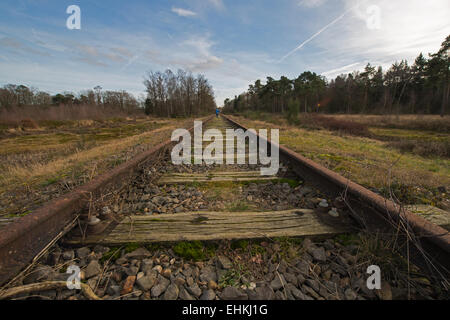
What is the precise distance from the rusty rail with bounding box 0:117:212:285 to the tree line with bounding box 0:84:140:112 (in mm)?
34854

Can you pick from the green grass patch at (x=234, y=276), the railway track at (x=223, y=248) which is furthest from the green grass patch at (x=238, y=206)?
the green grass patch at (x=234, y=276)

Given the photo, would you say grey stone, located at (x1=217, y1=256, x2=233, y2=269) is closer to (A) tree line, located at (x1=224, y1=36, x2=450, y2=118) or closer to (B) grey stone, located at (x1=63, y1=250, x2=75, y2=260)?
(B) grey stone, located at (x1=63, y1=250, x2=75, y2=260)

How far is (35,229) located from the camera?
A: 1100 mm

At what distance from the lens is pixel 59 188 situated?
2.27 m

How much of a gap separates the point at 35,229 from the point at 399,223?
205 centimetres

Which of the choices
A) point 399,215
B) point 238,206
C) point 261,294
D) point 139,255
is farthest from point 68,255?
point 399,215

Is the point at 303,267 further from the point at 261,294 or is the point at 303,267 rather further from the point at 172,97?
the point at 172,97

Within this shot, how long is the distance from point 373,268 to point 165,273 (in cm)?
110

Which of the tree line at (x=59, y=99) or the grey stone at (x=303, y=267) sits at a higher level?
the tree line at (x=59, y=99)

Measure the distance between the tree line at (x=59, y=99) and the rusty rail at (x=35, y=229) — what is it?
34854mm

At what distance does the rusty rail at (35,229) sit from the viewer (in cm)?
95

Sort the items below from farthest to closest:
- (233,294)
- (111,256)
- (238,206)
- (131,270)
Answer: (238,206) → (111,256) → (131,270) → (233,294)

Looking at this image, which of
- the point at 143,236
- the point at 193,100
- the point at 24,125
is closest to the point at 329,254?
the point at 143,236

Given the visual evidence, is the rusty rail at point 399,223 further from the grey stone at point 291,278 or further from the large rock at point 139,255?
the large rock at point 139,255
